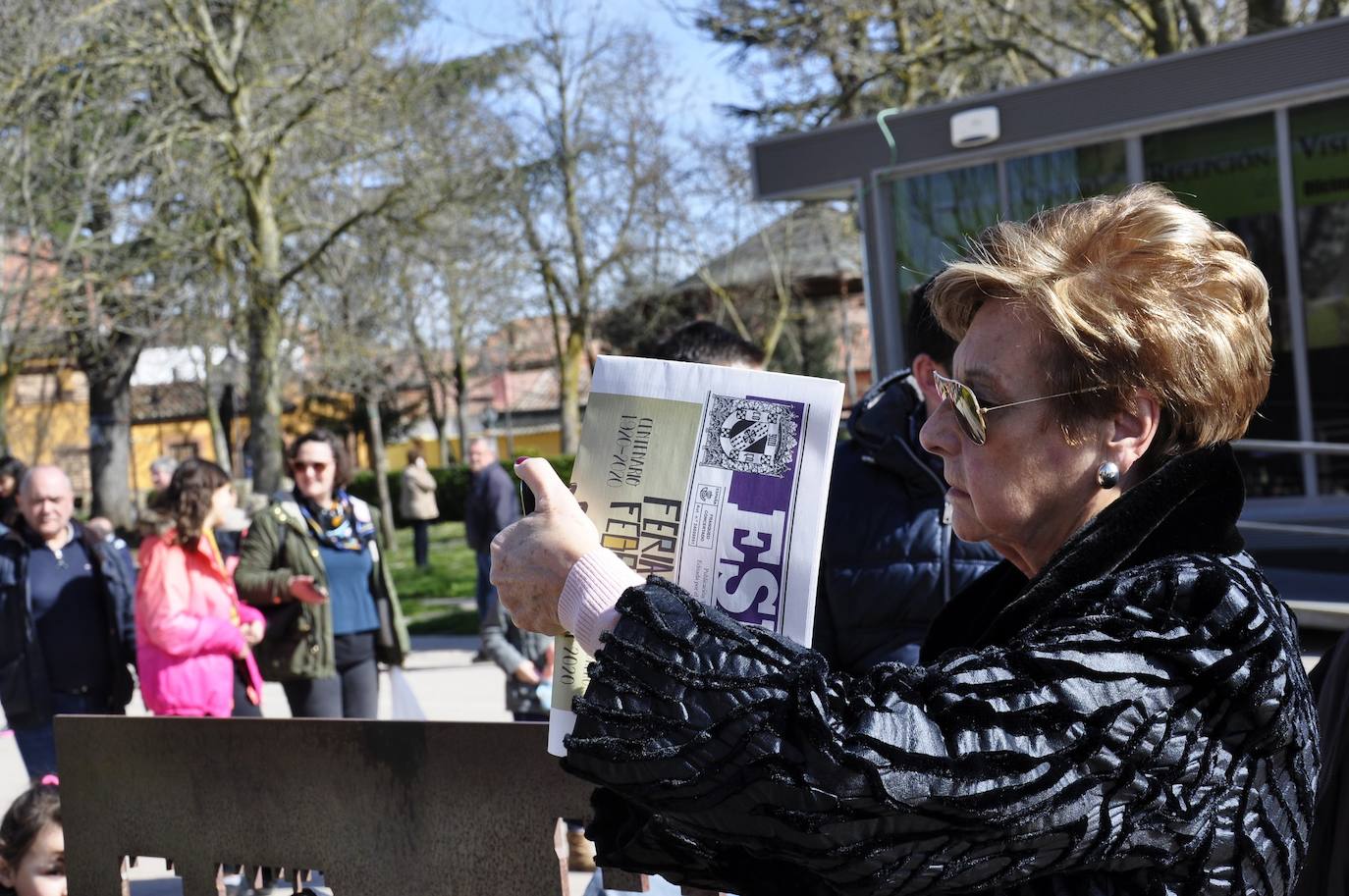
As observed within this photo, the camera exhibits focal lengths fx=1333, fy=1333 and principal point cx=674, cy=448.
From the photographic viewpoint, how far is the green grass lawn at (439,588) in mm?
14023

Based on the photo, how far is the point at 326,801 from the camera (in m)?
2.43

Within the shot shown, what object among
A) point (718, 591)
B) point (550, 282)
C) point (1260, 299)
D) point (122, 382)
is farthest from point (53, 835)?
point (122, 382)

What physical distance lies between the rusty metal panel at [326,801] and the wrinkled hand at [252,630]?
119 inches

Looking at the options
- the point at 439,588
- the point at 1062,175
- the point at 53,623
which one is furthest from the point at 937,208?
the point at 439,588

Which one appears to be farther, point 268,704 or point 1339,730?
point 268,704

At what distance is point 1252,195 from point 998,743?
9018 mm

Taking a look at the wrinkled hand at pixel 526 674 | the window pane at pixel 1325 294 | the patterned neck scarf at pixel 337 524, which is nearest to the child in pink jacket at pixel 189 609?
the patterned neck scarf at pixel 337 524

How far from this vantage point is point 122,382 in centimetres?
2795

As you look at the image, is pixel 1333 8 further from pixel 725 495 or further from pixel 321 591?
pixel 725 495

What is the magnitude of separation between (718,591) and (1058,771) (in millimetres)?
427

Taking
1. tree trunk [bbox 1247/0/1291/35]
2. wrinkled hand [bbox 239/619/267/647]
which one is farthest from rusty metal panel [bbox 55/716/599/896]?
tree trunk [bbox 1247/0/1291/35]

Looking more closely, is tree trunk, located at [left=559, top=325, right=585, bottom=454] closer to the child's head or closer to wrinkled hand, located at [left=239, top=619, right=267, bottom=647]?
wrinkled hand, located at [left=239, top=619, right=267, bottom=647]

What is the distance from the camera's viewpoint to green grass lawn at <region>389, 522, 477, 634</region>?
14.0 meters

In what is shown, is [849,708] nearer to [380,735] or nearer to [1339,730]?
[1339,730]
